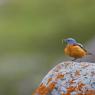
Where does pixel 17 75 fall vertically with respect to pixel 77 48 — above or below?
below

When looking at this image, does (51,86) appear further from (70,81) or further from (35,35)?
(35,35)

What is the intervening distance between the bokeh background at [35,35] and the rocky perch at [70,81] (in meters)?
11.3

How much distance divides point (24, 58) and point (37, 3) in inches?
571

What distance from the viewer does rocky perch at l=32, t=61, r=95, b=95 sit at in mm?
10680

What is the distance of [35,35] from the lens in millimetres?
35219

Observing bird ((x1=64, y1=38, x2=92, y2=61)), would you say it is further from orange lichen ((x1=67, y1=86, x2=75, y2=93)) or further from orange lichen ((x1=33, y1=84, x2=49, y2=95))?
orange lichen ((x1=67, y1=86, x2=75, y2=93))

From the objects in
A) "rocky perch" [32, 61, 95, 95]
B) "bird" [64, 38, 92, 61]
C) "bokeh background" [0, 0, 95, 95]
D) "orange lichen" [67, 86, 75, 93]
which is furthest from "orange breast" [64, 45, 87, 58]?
"bokeh background" [0, 0, 95, 95]

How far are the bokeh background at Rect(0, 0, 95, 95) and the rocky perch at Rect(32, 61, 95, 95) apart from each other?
11287 millimetres

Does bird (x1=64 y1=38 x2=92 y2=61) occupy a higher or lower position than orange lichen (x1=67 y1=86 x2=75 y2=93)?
higher

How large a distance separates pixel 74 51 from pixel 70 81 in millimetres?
1879

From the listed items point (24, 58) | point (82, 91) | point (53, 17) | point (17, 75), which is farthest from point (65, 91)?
point (53, 17)

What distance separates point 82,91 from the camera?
10.6 meters

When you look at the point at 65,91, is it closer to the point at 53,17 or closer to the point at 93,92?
the point at 93,92

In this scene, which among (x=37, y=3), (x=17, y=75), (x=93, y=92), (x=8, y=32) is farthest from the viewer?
(x=37, y=3)
